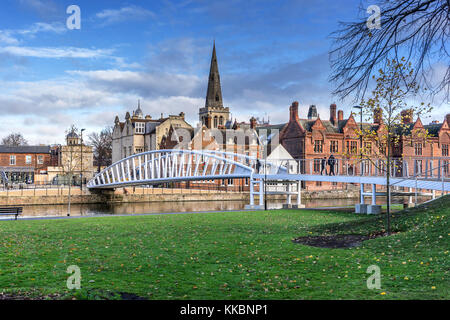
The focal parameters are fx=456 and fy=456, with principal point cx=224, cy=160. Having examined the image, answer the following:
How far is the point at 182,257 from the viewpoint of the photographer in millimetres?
11062

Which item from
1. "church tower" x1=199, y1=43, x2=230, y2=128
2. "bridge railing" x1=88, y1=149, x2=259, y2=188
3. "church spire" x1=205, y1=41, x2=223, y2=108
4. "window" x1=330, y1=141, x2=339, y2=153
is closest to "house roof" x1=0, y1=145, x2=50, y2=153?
"bridge railing" x1=88, y1=149, x2=259, y2=188

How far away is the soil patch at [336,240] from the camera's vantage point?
12.8 metres

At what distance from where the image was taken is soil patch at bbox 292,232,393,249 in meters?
12.8

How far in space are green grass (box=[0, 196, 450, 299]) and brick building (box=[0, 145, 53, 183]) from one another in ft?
201

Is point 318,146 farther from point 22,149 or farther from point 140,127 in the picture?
point 22,149

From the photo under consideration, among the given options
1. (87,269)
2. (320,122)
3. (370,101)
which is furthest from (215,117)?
(87,269)

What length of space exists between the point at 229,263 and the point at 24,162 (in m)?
72.4

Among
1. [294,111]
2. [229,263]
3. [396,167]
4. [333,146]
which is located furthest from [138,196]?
[229,263]

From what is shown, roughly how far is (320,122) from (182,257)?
182 ft

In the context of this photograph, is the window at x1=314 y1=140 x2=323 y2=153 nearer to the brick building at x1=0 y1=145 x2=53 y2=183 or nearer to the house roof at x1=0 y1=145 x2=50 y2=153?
the brick building at x1=0 y1=145 x2=53 y2=183

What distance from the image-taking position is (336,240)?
1362cm

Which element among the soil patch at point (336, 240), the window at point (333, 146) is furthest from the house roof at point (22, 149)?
the soil patch at point (336, 240)
